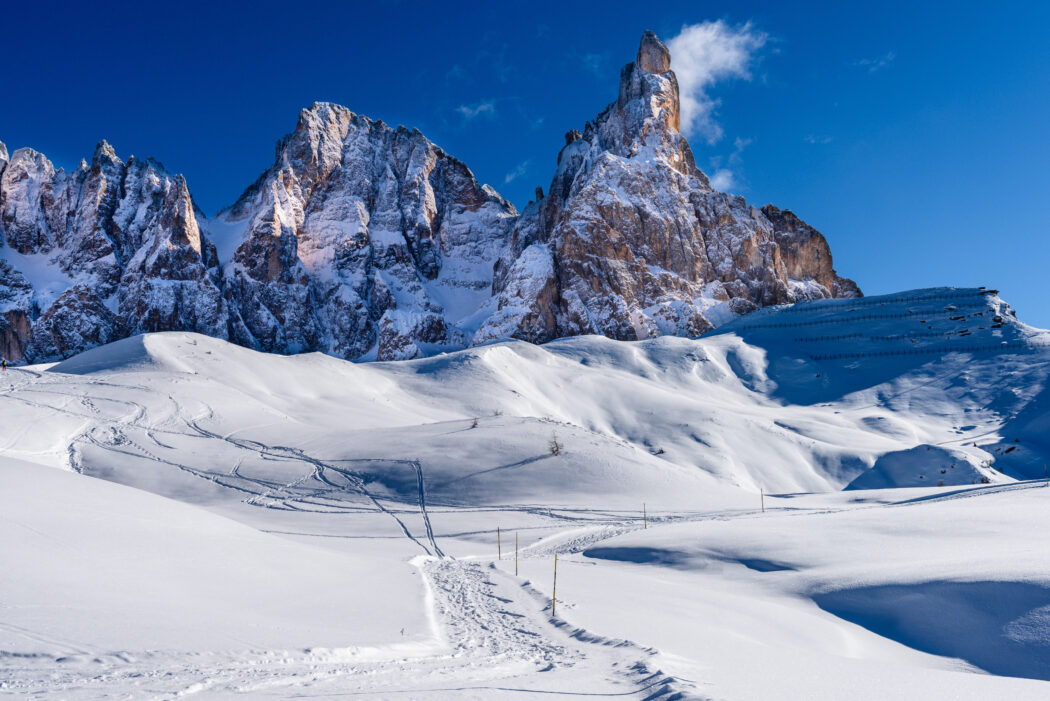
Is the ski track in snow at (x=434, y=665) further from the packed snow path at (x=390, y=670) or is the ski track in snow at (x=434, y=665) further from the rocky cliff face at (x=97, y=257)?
the rocky cliff face at (x=97, y=257)

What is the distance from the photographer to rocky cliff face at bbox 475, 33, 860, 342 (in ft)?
267

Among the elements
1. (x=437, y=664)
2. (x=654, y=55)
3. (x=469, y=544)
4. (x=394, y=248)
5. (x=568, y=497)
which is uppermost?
(x=654, y=55)

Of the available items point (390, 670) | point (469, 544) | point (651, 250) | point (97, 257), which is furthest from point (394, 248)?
point (390, 670)

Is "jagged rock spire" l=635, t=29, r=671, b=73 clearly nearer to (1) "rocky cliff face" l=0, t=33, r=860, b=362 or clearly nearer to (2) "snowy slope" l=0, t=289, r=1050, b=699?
(1) "rocky cliff face" l=0, t=33, r=860, b=362

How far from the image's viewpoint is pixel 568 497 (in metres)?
20.5

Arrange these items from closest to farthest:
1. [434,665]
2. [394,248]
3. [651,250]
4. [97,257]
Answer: [434,665] → [651,250] → [97,257] → [394,248]

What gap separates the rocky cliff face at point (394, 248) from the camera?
84.7 m

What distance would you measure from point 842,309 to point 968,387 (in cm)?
2344

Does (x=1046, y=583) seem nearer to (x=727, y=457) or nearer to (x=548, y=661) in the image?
(x=548, y=661)

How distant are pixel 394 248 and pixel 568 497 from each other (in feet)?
320

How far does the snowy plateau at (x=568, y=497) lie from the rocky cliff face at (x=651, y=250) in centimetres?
57

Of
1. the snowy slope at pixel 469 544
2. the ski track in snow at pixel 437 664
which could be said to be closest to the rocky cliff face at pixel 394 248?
the snowy slope at pixel 469 544

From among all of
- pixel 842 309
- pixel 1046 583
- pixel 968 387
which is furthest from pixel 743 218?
pixel 1046 583

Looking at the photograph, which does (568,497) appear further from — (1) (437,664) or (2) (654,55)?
(2) (654,55)
